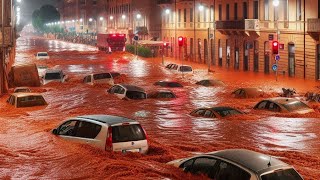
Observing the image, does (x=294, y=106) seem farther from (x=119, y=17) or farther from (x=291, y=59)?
(x=119, y=17)

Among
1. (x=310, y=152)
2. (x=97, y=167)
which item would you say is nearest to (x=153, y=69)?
(x=310, y=152)

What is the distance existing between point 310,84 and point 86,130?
28296 mm

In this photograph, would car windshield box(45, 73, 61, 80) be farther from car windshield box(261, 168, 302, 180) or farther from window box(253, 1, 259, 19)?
car windshield box(261, 168, 302, 180)

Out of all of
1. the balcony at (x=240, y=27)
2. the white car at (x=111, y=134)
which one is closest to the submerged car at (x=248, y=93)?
the white car at (x=111, y=134)

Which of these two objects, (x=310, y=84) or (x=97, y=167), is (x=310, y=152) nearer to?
(x=97, y=167)

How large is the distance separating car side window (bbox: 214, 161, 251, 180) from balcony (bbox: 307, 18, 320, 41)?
32.8 meters

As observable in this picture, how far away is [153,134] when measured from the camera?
70.5 ft

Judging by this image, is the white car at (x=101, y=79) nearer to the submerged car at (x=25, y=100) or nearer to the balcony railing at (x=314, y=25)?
the submerged car at (x=25, y=100)

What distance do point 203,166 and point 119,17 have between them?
107 meters

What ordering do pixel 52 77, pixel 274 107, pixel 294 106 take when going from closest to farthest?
pixel 294 106
pixel 274 107
pixel 52 77

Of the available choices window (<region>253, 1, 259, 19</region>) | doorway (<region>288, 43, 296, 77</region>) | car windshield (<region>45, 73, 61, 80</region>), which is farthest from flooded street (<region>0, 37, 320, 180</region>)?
window (<region>253, 1, 259, 19</region>)

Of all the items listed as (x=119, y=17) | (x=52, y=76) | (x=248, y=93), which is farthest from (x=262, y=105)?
(x=119, y=17)

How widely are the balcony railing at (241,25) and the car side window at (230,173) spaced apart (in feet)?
142

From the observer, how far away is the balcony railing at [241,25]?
2080 inches
